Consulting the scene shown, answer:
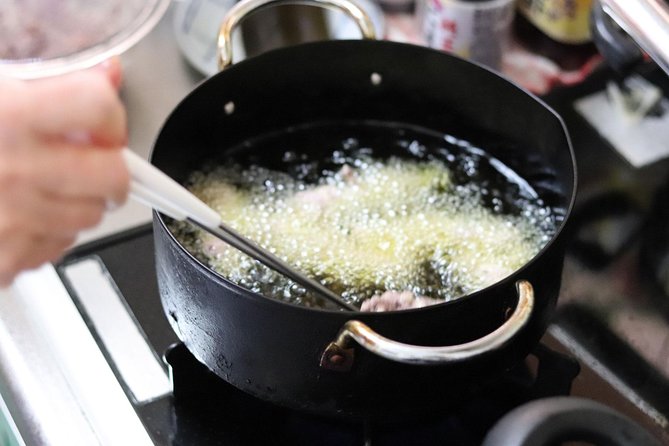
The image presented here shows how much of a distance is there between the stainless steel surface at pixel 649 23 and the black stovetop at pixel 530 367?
26cm

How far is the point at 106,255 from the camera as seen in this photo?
2.85 ft

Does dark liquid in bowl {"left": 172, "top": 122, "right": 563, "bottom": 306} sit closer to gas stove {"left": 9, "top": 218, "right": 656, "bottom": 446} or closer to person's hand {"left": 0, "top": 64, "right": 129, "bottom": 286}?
gas stove {"left": 9, "top": 218, "right": 656, "bottom": 446}

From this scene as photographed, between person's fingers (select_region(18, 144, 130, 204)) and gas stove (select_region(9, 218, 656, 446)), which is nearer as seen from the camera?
person's fingers (select_region(18, 144, 130, 204))

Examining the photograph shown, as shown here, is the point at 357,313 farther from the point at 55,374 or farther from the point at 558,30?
the point at 558,30

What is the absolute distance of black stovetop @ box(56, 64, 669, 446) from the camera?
2.38 feet

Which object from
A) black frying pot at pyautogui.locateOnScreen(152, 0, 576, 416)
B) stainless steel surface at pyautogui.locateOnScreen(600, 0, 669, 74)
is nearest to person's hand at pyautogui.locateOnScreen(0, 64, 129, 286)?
black frying pot at pyautogui.locateOnScreen(152, 0, 576, 416)

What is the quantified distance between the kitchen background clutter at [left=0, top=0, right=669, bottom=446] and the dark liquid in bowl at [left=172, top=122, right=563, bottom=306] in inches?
3.5

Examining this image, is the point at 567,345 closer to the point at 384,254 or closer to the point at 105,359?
the point at 384,254

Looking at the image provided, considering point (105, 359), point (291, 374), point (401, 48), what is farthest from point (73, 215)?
point (401, 48)

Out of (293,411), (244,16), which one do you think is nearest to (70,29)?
(244,16)

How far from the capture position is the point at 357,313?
568 millimetres

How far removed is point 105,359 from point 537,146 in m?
0.44

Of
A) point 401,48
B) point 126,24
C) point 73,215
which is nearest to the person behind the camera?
point 73,215

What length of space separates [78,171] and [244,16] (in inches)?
15.2
